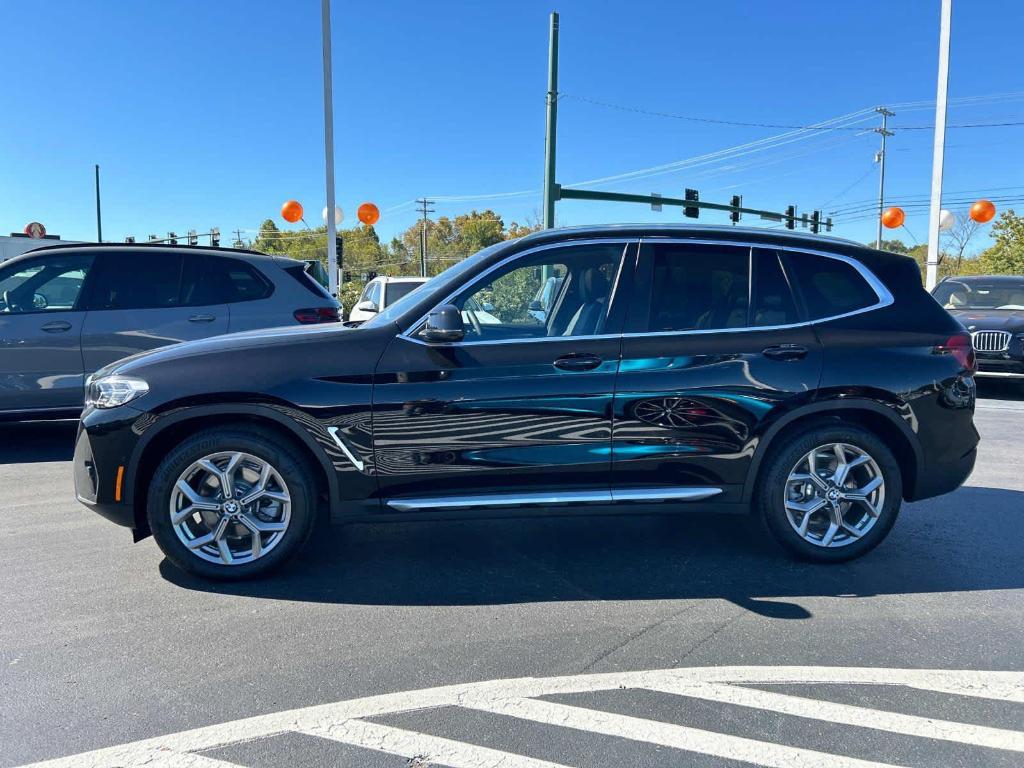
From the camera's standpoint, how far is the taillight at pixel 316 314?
7.12 meters

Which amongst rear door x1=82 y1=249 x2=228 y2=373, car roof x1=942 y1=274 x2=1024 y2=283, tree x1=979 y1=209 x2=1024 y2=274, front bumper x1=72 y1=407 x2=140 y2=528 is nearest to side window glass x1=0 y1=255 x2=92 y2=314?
rear door x1=82 y1=249 x2=228 y2=373

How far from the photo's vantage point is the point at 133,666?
3.02 metres

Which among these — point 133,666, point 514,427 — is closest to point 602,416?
point 514,427

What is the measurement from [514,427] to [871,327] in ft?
6.77

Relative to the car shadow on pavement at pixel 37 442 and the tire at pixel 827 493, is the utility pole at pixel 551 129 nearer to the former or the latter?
the car shadow on pavement at pixel 37 442

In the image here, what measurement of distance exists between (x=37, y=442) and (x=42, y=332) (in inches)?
56.8

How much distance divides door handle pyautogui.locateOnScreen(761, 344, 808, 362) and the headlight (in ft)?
10.5

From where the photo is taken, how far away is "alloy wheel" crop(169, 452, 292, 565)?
372 centimetres

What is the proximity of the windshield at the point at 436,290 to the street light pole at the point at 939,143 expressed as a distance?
55.5ft

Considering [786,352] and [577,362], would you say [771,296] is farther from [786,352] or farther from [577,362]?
[577,362]

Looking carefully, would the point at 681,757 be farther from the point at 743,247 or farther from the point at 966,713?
the point at 743,247

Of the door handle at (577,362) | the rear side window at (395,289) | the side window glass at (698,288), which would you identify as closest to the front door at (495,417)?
the door handle at (577,362)

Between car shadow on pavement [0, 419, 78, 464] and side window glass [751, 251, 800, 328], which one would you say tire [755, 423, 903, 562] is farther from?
car shadow on pavement [0, 419, 78, 464]

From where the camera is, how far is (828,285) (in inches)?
163
